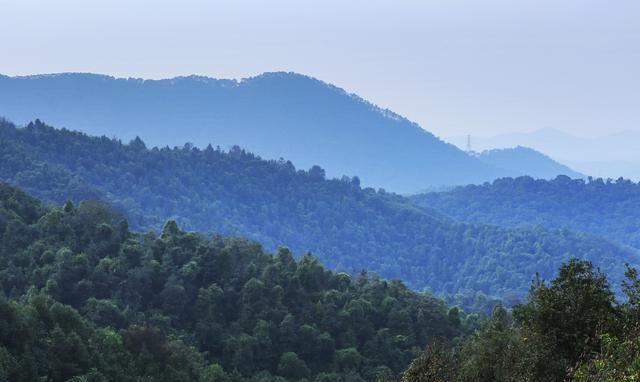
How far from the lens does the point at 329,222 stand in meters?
164

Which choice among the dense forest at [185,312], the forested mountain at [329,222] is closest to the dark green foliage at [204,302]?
the dense forest at [185,312]

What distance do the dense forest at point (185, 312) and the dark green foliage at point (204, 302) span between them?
0.28ft

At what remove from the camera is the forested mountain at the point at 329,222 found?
137 metres

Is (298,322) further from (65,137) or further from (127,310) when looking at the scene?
(65,137)

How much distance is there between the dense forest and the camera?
33.8 m

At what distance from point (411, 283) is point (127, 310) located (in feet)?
352

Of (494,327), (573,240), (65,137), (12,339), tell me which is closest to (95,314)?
(12,339)

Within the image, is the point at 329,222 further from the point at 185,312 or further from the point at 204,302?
the point at 204,302

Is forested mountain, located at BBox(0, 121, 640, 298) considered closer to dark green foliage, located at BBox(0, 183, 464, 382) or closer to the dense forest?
dark green foliage, located at BBox(0, 183, 464, 382)

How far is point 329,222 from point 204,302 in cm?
11485

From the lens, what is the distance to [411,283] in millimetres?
149625

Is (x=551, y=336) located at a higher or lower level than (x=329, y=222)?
higher

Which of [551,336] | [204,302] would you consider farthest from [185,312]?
[551,336]

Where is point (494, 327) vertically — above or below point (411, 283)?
above
